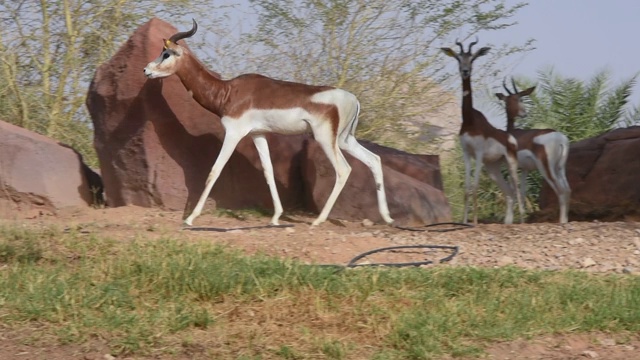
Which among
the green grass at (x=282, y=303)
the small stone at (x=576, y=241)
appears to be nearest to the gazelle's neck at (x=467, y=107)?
the small stone at (x=576, y=241)

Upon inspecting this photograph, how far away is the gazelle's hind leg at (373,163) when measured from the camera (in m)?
10.7

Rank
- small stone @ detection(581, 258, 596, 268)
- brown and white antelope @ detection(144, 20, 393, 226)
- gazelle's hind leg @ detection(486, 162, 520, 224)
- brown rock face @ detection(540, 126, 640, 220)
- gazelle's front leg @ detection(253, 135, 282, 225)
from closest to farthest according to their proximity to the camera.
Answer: small stone @ detection(581, 258, 596, 268), brown and white antelope @ detection(144, 20, 393, 226), gazelle's front leg @ detection(253, 135, 282, 225), gazelle's hind leg @ detection(486, 162, 520, 224), brown rock face @ detection(540, 126, 640, 220)

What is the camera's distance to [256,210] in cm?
1122

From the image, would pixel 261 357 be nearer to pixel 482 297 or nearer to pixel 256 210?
pixel 482 297

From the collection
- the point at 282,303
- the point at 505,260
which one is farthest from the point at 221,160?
the point at 282,303

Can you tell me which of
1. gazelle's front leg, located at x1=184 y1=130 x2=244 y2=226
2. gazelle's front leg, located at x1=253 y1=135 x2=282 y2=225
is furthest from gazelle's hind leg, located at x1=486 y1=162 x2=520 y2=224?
gazelle's front leg, located at x1=184 y1=130 x2=244 y2=226

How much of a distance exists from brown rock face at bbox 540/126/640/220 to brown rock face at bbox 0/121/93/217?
6548 millimetres

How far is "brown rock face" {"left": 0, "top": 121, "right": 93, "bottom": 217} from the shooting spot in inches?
420

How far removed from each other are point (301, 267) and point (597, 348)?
1.95m

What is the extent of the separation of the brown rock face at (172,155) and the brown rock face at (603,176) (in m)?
3.13

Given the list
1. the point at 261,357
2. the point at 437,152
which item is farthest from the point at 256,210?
the point at 437,152

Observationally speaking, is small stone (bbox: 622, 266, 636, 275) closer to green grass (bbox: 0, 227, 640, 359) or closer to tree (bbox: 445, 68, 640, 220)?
green grass (bbox: 0, 227, 640, 359)

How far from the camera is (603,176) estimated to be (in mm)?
14320

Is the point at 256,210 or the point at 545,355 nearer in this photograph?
the point at 545,355
